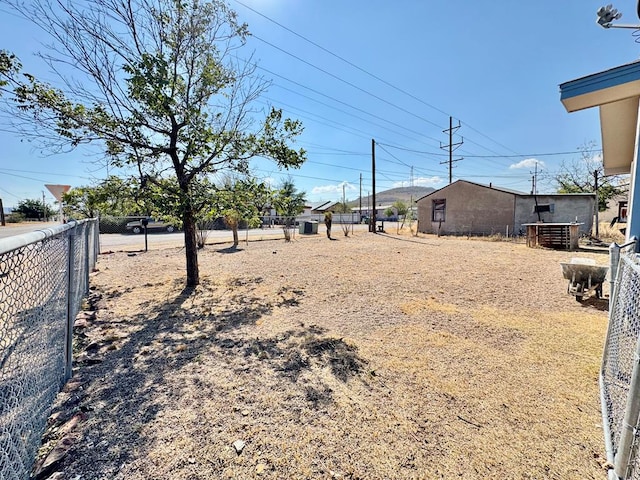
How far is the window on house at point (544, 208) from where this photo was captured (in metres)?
18.3

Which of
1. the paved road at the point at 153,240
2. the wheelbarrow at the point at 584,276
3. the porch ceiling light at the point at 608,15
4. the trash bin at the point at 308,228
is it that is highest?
the porch ceiling light at the point at 608,15

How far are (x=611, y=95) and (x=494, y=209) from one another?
698 inches

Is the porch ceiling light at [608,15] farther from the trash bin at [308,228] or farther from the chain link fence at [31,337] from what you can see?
the trash bin at [308,228]

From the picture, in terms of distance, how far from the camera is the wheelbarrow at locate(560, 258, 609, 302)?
4.96 meters

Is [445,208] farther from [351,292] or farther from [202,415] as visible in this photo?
[202,415]

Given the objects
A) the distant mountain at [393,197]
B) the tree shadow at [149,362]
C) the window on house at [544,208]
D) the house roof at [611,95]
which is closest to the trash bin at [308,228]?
the window on house at [544,208]

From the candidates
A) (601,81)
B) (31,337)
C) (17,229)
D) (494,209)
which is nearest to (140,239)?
(17,229)

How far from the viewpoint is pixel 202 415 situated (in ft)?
7.14

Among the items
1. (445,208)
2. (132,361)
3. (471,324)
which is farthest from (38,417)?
(445,208)

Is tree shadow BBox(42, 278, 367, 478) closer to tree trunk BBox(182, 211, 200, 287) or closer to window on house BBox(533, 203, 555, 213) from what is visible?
tree trunk BBox(182, 211, 200, 287)

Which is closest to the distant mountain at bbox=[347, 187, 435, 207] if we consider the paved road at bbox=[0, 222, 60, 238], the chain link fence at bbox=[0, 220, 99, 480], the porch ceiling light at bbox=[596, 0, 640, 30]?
the paved road at bbox=[0, 222, 60, 238]

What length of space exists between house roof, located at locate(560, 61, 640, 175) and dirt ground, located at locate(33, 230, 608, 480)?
3069 millimetres

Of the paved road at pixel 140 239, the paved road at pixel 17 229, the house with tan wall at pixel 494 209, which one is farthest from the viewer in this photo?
the house with tan wall at pixel 494 209

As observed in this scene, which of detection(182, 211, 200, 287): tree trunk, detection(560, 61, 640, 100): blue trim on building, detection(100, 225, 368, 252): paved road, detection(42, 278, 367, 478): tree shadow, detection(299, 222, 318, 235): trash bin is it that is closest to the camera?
detection(42, 278, 367, 478): tree shadow
